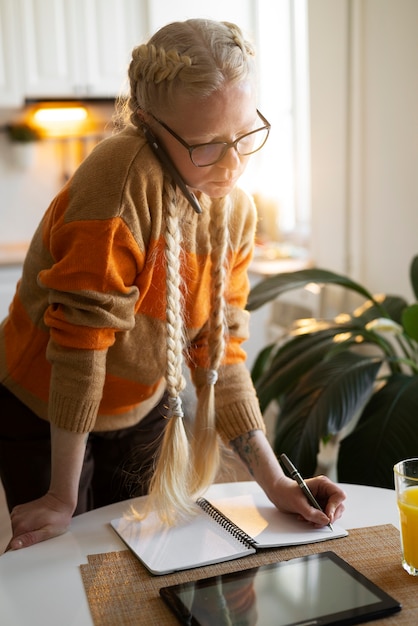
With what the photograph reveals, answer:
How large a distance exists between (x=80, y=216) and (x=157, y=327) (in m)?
0.24

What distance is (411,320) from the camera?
67.3 inches

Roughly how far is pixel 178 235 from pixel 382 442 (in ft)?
2.29

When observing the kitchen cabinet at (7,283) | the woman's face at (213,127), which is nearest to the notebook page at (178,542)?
the woman's face at (213,127)

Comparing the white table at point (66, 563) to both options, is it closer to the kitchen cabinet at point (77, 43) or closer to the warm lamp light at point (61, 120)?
the kitchen cabinet at point (77, 43)

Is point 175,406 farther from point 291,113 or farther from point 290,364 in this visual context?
point 291,113

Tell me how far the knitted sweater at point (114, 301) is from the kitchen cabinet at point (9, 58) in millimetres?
2226

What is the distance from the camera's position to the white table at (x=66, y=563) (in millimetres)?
837

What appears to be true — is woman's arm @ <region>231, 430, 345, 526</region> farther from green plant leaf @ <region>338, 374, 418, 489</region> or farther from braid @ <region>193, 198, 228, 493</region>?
green plant leaf @ <region>338, 374, 418, 489</region>

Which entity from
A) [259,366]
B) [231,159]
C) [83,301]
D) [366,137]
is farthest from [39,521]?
[366,137]

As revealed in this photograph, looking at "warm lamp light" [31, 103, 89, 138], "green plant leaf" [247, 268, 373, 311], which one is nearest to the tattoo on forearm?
"green plant leaf" [247, 268, 373, 311]

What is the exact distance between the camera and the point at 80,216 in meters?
0.99

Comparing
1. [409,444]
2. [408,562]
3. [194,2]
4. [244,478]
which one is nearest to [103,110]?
[194,2]

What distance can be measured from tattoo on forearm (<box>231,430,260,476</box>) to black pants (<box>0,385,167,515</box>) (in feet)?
0.42

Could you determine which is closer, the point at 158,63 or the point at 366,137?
the point at 158,63
